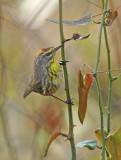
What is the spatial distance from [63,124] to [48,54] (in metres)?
1.13

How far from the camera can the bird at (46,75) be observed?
106 inches

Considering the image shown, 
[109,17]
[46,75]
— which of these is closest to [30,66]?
[46,75]

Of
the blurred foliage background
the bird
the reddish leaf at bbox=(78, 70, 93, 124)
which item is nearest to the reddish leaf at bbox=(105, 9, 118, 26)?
the reddish leaf at bbox=(78, 70, 93, 124)

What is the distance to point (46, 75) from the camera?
9.11ft

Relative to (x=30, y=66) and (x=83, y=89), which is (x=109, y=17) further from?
(x=30, y=66)

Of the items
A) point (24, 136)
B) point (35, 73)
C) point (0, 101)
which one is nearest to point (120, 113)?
point (35, 73)

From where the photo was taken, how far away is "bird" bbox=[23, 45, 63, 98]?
8.85ft

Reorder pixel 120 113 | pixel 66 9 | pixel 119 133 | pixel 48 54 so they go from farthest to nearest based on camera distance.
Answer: pixel 66 9
pixel 120 113
pixel 48 54
pixel 119 133

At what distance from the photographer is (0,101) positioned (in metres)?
2.95

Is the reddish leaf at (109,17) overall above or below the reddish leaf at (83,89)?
above

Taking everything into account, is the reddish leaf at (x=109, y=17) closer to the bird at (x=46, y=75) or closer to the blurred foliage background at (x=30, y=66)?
the bird at (x=46, y=75)

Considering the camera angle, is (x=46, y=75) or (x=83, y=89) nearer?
(x=83, y=89)

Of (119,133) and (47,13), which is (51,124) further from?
(119,133)

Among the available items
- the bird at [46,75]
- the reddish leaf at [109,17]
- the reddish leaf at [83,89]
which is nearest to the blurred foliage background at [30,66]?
the bird at [46,75]
